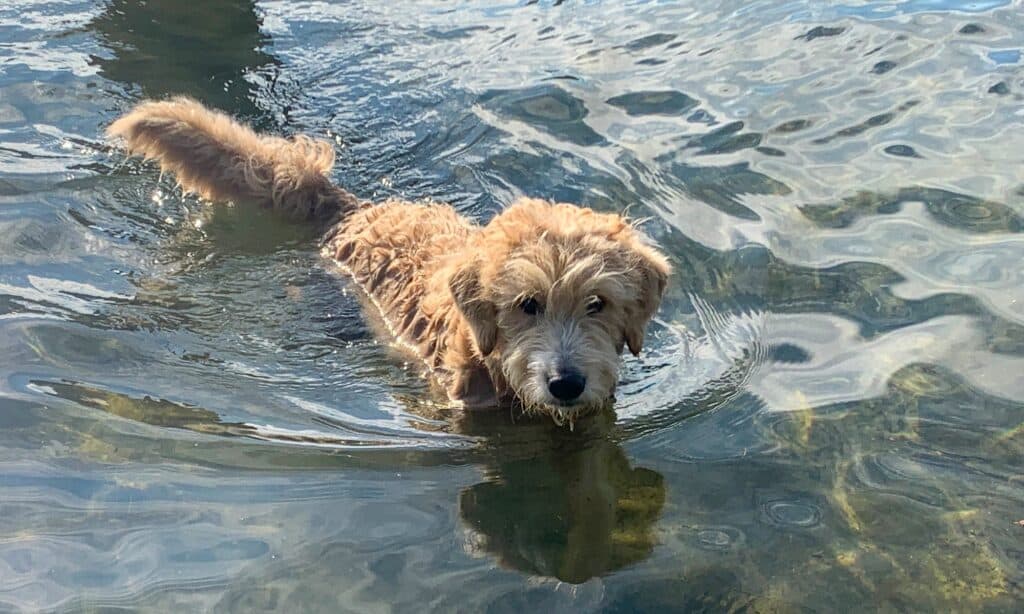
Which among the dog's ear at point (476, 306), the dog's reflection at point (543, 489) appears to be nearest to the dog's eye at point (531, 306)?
the dog's ear at point (476, 306)

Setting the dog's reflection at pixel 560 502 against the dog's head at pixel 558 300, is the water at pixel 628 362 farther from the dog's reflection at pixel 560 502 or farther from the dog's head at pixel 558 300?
the dog's head at pixel 558 300

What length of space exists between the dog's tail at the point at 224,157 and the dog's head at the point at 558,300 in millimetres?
2555

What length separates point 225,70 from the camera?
10.4 m

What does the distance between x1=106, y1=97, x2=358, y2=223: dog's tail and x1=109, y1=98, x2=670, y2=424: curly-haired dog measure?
14 centimetres

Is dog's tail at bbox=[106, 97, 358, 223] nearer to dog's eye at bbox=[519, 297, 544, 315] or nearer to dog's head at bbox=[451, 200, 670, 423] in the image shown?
dog's head at bbox=[451, 200, 670, 423]

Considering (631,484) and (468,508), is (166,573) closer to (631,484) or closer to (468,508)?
(468,508)

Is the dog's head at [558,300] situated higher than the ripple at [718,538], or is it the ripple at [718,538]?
the dog's head at [558,300]

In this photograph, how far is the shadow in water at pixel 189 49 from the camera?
10.0 meters

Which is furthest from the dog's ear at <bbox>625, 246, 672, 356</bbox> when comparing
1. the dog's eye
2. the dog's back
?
the dog's back

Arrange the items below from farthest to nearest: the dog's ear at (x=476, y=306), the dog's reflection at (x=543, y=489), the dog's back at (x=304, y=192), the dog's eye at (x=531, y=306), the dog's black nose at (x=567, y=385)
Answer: the dog's back at (x=304, y=192)
the dog's ear at (x=476, y=306)
the dog's eye at (x=531, y=306)
the dog's black nose at (x=567, y=385)
the dog's reflection at (x=543, y=489)

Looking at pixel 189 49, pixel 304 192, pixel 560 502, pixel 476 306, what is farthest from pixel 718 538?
pixel 189 49

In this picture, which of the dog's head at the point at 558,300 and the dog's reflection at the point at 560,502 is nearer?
the dog's reflection at the point at 560,502

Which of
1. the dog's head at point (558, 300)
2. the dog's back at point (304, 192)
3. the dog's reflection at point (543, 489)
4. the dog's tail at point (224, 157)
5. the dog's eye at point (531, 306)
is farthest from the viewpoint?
the dog's tail at point (224, 157)

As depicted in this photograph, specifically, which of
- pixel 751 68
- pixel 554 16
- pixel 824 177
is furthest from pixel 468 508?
pixel 554 16
